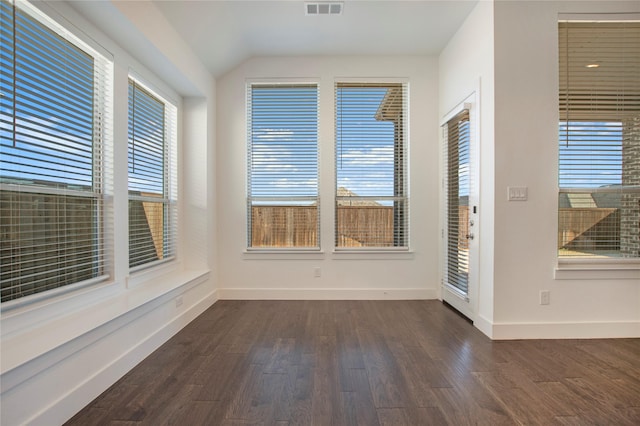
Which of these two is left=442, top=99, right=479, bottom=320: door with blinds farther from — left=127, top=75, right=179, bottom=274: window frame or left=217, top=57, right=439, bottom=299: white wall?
left=127, top=75, right=179, bottom=274: window frame

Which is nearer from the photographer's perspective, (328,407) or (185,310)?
(328,407)

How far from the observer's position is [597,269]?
2.70 m

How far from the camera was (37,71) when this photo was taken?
5.84 feet

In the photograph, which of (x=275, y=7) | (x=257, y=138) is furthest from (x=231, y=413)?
(x=275, y=7)

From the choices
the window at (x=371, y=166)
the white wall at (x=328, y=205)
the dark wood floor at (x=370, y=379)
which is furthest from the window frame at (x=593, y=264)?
the window at (x=371, y=166)

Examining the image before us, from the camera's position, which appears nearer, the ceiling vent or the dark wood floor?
the dark wood floor

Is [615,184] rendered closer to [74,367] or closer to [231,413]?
Result: [231,413]

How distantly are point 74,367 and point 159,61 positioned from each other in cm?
242

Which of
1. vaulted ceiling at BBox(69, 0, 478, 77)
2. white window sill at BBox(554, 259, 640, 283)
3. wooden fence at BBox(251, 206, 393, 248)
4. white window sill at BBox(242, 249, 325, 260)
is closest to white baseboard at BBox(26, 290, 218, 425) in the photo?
white window sill at BBox(242, 249, 325, 260)

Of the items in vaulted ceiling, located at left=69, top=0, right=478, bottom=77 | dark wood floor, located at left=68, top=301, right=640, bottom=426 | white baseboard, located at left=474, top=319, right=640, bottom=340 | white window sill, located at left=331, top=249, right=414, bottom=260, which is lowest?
dark wood floor, located at left=68, top=301, right=640, bottom=426

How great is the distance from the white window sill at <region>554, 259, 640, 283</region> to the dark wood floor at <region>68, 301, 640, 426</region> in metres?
0.55

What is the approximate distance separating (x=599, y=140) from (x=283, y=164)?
3227 millimetres

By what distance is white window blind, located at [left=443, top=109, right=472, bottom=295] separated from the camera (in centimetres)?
318

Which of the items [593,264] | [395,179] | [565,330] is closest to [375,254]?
[395,179]
